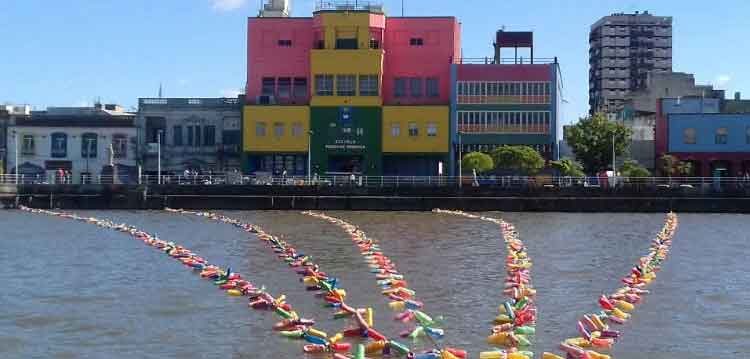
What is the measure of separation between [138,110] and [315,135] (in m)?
14.8

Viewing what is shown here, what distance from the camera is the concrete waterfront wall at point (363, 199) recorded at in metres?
65.4

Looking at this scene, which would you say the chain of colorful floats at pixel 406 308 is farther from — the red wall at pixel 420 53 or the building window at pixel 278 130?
the red wall at pixel 420 53

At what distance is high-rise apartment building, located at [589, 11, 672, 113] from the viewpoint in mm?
142875

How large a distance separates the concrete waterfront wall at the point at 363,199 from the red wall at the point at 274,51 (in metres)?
17.6

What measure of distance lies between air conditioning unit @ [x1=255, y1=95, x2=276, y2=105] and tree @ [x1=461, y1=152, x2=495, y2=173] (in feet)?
55.3

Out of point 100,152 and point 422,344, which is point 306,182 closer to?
point 100,152

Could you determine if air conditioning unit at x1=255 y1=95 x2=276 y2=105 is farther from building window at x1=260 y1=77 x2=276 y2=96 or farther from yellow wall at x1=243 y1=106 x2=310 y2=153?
yellow wall at x1=243 y1=106 x2=310 y2=153

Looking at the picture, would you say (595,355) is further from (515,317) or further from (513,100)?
(513,100)

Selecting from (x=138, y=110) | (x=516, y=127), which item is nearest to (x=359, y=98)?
(x=516, y=127)

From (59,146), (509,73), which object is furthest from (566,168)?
(59,146)

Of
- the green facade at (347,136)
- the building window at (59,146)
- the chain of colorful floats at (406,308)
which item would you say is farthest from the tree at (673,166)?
the building window at (59,146)

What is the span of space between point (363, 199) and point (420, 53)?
20.8 metres

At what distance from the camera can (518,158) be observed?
74062 mm

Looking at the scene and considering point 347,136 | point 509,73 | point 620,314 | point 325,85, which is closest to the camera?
point 620,314
